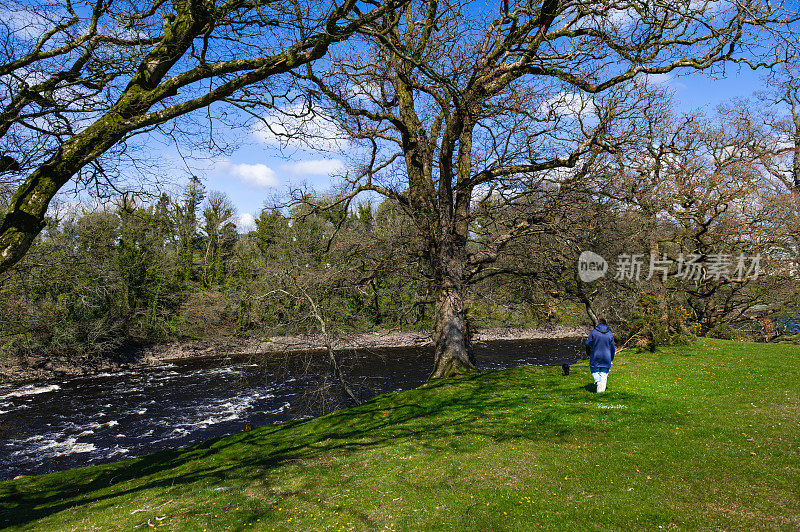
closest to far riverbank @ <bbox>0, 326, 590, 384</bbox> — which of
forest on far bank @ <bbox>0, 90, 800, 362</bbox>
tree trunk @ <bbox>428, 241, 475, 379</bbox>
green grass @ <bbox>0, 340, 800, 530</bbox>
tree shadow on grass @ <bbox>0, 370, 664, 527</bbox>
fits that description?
forest on far bank @ <bbox>0, 90, 800, 362</bbox>

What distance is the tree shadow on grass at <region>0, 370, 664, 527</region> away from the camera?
796cm

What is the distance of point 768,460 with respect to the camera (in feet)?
19.2

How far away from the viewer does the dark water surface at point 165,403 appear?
1480 centimetres

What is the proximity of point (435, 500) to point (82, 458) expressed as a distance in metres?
13.9

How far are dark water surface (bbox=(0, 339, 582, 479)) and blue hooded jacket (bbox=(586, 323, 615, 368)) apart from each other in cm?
617

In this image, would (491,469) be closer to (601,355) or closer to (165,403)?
(601,355)

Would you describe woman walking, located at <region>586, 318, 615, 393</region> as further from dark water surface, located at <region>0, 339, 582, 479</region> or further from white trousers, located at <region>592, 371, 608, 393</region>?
dark water surface, located at <region>0, 339, 582, 479</region>

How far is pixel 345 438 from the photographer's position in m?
9.23

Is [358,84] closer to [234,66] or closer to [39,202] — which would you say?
[234,66]

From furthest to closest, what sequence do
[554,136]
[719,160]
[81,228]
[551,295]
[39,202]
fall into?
[81,228] < [719,160] < [551,295] < [554,136] < [39,202]

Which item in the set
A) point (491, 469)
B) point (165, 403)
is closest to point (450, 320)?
point (491, 469)

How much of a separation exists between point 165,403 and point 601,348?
63.5ft

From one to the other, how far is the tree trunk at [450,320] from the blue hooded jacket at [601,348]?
3.81 meters

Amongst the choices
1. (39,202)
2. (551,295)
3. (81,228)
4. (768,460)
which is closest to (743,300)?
(551,295)
